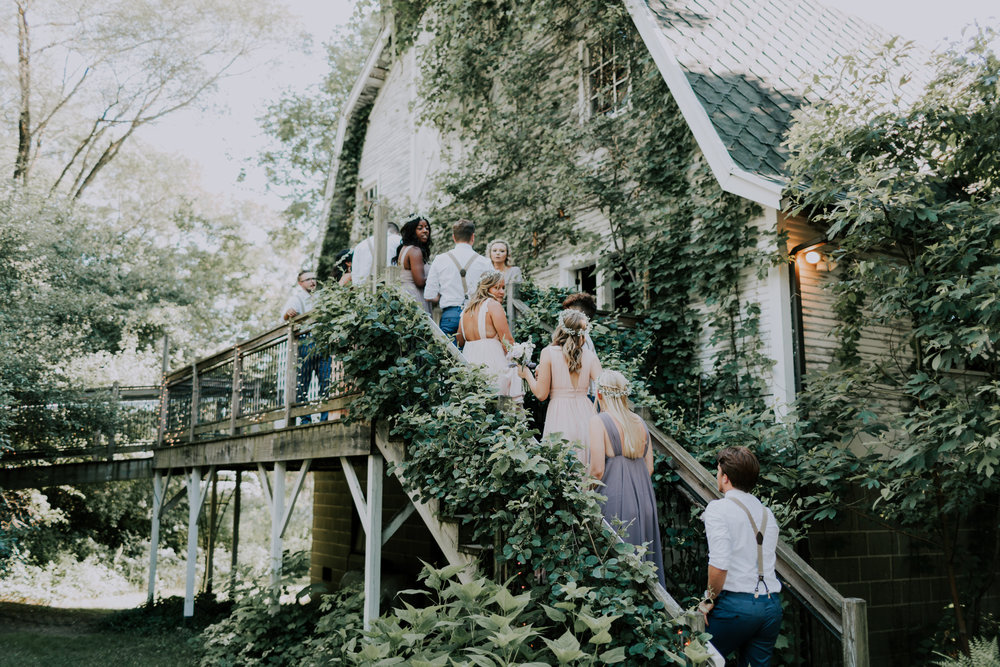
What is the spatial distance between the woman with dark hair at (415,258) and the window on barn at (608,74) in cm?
407

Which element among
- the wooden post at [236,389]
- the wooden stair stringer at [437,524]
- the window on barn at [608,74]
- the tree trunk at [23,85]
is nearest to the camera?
the wooden stair stringer at [437,524]

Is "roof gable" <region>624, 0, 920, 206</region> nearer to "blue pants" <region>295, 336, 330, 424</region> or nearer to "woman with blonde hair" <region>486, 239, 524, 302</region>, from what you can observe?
"woman with blonde hair" <region>486, 239, 524, 302</region>

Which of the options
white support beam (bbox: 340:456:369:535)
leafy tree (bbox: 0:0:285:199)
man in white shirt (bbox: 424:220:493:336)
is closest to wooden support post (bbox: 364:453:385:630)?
white support beam (bbox: 340:456:369:535)

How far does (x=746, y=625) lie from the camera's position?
401 cm

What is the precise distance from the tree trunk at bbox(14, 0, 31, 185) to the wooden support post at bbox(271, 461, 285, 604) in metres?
21.5

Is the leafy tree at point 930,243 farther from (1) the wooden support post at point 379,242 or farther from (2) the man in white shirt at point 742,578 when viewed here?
(1) the wooden support post at point 379,242

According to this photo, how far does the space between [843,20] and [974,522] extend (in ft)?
26.5

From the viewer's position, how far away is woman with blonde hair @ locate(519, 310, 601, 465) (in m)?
5.16

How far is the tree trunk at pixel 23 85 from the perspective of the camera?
2516cm

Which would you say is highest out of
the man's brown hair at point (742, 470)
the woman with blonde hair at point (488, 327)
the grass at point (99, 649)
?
the woman with blonde hair at point (488, 327)

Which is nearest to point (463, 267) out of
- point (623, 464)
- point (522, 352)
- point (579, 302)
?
point (579, 302)

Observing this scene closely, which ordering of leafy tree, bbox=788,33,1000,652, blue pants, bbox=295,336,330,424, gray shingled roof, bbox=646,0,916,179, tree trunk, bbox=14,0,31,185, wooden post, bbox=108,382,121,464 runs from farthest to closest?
tree trunk, bbox=14,0,31,185 → wooden post, bbox=108,382,121,464 → gray shingled roof, bbox=646,0,916,179 → blue pants, bbox=295,336,330,424 → leafy tree, bbox=788,33,1000,652

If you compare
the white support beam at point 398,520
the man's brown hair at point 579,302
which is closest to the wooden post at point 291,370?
the white support beam at point 398,520

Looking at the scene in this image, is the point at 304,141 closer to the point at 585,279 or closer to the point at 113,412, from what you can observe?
the point at 113,412
